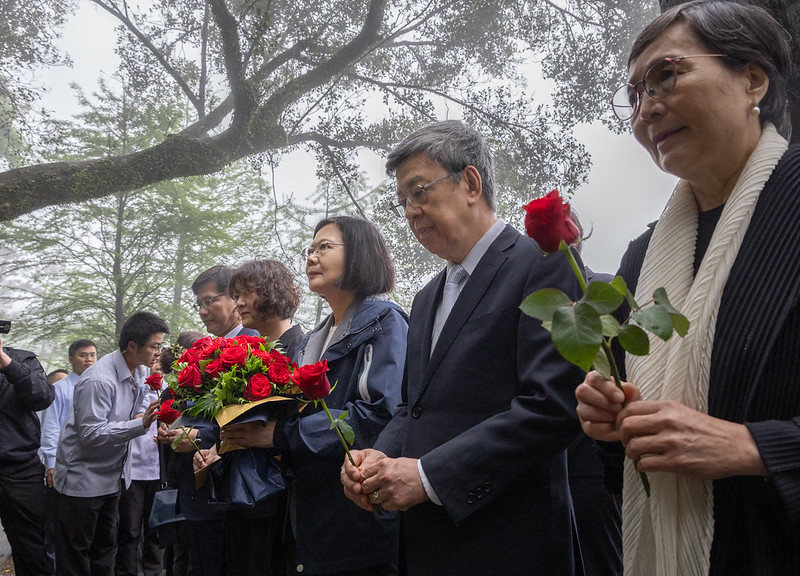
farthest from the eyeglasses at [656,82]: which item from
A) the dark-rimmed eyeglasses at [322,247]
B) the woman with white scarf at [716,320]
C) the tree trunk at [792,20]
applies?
the dark-rimmed eyeglasses at [322,247]

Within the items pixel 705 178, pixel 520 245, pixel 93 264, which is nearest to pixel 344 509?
pixel 520 245

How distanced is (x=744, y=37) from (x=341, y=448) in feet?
5.65

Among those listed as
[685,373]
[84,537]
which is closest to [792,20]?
[685,373]

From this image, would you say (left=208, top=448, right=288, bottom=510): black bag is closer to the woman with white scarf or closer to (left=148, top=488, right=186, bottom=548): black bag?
(left=148, top=488, right=186, bottom=548): black bag

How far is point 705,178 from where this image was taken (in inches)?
51.6

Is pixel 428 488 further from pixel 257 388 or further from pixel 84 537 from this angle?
pixel 84 537

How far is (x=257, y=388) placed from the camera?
225 cm

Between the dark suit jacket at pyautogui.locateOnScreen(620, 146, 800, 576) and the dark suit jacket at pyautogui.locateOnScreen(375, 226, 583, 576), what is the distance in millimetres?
420

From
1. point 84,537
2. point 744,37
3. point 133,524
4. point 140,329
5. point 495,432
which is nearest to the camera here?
point 744,37

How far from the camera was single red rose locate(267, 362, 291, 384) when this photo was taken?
2.31 metres

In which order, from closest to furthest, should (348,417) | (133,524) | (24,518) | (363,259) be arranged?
(348,417) < (363,259) < (24,518) < (133,524)

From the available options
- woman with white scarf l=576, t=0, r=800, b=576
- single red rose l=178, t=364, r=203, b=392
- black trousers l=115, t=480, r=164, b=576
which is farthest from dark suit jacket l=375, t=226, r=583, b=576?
black trousers l=115, t=480, r=164, b=576

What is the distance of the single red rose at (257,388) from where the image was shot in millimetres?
2246

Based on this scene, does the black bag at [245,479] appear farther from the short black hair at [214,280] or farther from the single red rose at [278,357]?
the short black hair at [214,280]
